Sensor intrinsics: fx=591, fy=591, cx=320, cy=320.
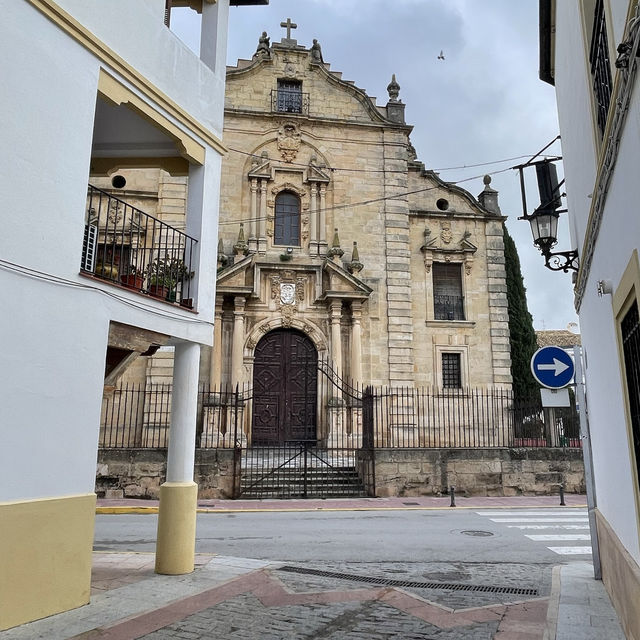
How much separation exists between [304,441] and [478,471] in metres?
4.89

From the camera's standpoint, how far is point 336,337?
776 inches

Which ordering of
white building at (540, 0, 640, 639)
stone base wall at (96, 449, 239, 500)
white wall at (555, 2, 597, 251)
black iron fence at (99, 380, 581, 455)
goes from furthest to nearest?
black iron fence at (99, 380, 581, 455)
stone base wall at (96, 449, 239, 500)
white wall at (555, 2, 597, 251)
white building at (540, 0, 640, 639)

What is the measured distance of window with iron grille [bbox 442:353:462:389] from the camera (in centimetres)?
2097

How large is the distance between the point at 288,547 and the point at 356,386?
402 inches

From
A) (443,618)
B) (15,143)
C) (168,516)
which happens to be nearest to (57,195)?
(15,143)

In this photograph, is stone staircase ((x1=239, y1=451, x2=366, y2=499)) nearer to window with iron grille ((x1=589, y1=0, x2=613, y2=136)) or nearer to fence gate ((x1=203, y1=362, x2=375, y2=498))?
fence gate ((x1=203, y1=362, x2=375, y2=498))

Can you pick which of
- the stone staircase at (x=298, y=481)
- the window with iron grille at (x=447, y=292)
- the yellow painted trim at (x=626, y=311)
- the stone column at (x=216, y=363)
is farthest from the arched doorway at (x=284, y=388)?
the yellow painted trim at (x=626, y=311)

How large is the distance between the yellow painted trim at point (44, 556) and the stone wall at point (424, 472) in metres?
9.40

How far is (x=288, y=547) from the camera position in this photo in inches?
366

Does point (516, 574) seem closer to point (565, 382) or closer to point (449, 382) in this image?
point (565, 382)

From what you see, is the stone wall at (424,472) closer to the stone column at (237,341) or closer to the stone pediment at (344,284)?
the stone column at (237,341)

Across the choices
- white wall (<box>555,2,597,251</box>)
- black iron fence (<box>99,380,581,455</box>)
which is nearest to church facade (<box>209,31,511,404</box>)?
black iron fence (<box>99,380,581,455</box>)

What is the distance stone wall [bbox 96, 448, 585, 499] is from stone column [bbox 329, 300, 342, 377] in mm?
4479

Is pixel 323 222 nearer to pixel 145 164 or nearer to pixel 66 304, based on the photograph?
pixel 145 164
